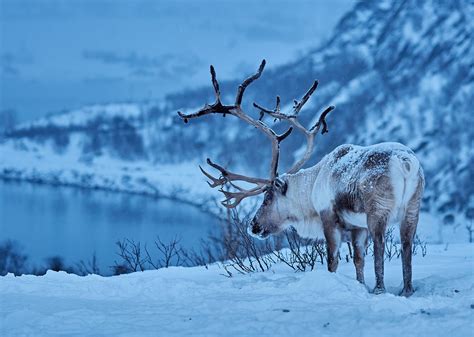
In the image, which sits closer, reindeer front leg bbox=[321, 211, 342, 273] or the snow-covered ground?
the snow-covered ground

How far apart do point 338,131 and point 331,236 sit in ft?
417

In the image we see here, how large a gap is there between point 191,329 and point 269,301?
0.96 metres

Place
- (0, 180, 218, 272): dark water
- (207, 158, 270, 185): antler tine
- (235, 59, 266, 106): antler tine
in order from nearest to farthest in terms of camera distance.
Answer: (235, 59, 266, 106): antler tine → (207, 158, 270, 185): antler tine → (0, 180, 218, 272): dark water

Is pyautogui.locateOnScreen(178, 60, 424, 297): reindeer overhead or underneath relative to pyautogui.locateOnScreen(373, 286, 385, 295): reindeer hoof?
overhead

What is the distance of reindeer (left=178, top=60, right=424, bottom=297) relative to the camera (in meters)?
6.11

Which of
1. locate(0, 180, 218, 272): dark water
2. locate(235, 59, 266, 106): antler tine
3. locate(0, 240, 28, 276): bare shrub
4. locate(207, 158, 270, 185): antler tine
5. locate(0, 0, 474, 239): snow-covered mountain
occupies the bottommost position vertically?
locate(207, 158, 270, 185): antler tine

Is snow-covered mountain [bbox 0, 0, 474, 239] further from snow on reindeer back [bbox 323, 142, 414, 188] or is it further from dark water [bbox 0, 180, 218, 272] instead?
snow on reindeer back [bbox 323, 142, 414, 188]

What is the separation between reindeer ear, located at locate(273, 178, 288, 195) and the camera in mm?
7859

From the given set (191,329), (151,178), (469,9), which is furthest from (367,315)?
(469,9)

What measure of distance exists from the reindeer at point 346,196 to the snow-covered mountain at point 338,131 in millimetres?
68555

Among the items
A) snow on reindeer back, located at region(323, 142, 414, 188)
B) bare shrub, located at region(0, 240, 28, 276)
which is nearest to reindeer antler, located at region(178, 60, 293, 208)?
snow on reindeer back, located at region(323, 142, 414, 188)

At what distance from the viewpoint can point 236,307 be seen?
5129 millimetres

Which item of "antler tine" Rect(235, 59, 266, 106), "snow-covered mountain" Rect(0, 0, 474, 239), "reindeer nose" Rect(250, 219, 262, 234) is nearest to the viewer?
"antler tine" Rect(235, 59, 266, 106)

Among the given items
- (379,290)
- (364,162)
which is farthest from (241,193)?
(379,290)
